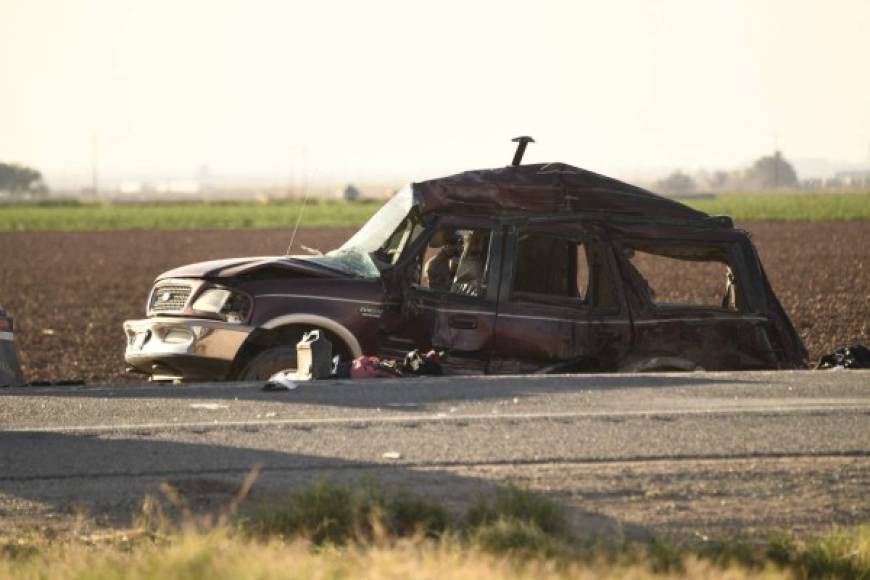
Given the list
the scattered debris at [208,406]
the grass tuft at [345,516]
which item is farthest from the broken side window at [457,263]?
the grass tuft at [345,516]

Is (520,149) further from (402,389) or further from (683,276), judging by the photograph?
(683,276)

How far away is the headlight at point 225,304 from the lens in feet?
45.6

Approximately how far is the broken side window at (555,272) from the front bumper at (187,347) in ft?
7.73

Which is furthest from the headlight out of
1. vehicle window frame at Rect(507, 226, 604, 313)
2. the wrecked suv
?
vehicle window frame at Rect(507, 226, 604, 313)

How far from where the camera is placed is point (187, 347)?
14.0 meters

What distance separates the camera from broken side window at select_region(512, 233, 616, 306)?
14.1 meters

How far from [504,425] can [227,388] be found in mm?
2813

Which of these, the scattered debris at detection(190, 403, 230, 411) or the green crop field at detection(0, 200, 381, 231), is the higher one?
the scattered debris at detection(190, 403, 230, 411)

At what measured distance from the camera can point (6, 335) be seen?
13.8 meters

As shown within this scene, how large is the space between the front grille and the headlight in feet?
0.61

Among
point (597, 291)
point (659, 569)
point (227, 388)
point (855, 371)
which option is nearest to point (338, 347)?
point (227, 388)

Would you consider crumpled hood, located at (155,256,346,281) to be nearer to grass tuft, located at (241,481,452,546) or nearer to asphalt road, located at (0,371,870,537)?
asphalt road, located at (0,371,870,537)

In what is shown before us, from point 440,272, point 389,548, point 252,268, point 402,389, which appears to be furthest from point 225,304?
point 389,548

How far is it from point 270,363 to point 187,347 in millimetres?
711
